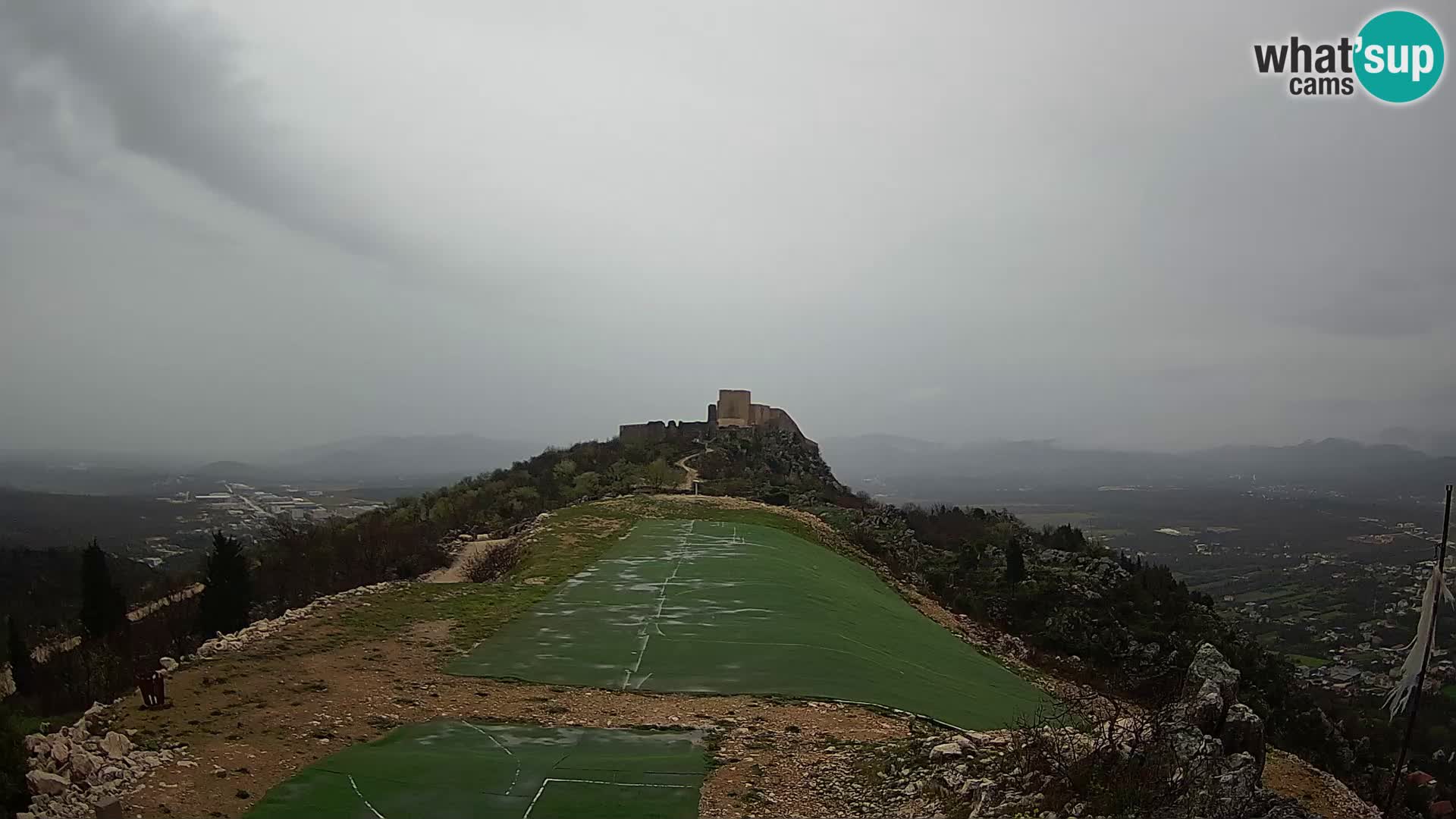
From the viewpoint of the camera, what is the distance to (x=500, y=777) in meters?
8.47

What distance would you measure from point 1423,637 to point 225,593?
2311cm

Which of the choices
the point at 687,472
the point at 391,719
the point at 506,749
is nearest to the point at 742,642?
the point at 506,749

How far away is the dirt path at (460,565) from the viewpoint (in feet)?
71.7

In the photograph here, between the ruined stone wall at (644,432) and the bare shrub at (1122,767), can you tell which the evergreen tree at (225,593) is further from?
the ruined stone wall at (644,432)

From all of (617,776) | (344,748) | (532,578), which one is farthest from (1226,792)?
(532,578)

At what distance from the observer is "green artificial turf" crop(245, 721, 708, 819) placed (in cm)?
761

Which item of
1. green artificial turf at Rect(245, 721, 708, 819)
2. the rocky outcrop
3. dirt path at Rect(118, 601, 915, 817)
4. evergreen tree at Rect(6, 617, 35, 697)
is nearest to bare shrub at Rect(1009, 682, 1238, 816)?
the rocky outcrop

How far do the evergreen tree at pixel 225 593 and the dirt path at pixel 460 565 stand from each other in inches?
177

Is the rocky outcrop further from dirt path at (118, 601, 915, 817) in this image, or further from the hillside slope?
dirt path at (118, 601, 915, 817)

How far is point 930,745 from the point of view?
928 centimetres

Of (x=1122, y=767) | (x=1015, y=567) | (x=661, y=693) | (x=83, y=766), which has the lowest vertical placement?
(x=1015, y=567)

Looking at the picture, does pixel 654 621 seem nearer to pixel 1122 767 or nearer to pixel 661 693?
pixel 661 693

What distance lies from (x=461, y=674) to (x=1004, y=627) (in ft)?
70.6

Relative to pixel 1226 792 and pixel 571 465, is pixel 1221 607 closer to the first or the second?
pixel 571 465
